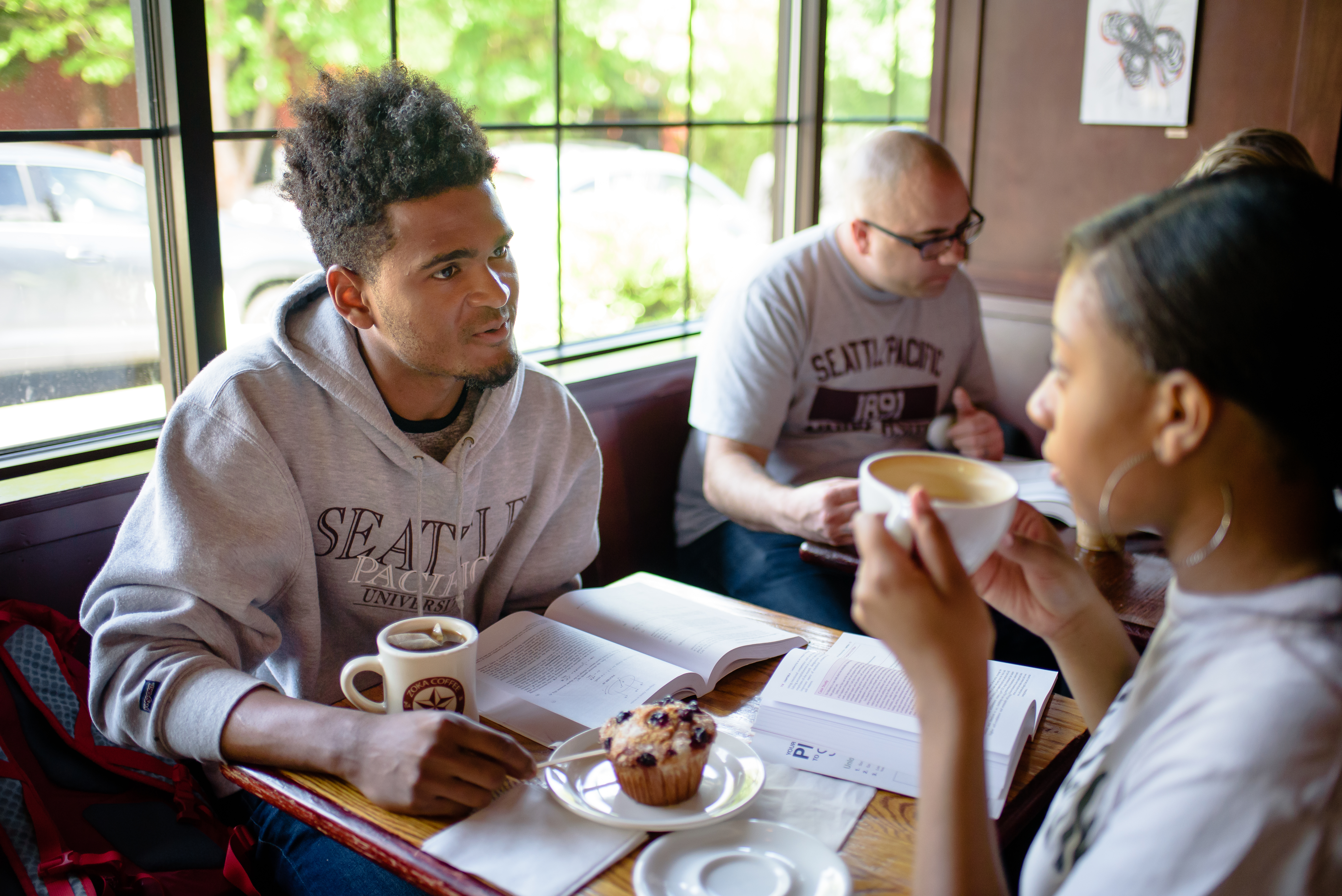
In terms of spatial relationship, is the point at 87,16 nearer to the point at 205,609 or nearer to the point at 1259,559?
the point at 205,609

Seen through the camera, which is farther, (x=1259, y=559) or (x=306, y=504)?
(x=306, y=504)

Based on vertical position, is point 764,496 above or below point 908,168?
below

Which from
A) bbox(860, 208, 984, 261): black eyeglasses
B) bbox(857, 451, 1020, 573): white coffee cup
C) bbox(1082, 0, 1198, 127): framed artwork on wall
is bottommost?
bbox(857, 451, 1020, 573): white coffee cup

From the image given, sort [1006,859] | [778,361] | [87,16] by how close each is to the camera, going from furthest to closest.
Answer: [778,361], [87,16], [1006,859]

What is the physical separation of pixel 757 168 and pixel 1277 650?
9.94ft

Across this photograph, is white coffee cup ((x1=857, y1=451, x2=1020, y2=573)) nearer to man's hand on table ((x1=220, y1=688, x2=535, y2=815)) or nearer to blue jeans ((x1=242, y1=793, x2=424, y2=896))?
man's hand on table ((x1=220, y1=688, x2=535, y2=815))

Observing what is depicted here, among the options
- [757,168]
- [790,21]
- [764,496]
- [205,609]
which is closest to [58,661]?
[205,609]

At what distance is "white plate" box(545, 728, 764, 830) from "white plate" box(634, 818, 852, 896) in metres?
0.02

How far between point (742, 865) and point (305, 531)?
819 mm

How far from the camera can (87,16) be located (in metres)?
1.86

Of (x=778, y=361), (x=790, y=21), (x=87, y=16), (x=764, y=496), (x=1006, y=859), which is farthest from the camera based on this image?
(x=790, y=21)

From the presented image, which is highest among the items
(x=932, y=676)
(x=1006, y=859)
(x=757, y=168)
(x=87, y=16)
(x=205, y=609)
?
(x=87, y=16)

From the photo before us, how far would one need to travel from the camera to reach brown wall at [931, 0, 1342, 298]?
10.7ft

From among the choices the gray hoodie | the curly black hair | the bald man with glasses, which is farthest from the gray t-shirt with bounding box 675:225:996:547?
the curly black hair
